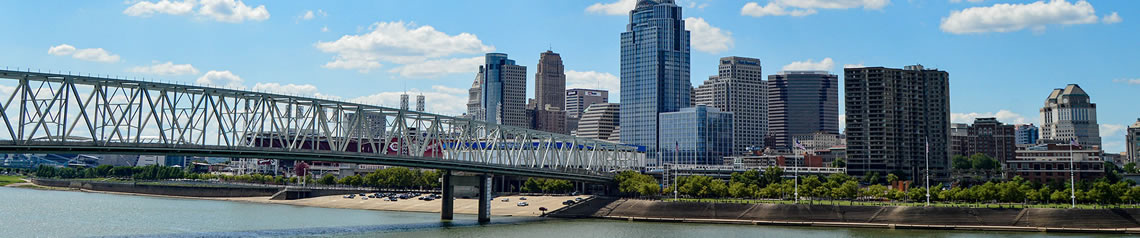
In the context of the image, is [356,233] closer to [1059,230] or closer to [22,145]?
[22,145]

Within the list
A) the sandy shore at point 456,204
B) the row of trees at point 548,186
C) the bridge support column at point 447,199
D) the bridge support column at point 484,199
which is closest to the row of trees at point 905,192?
the sandy shore at point 456,204

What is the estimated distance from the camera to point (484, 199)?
438 ft

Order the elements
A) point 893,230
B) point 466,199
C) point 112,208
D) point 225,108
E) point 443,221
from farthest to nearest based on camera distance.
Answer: point 466,199
point 112,208
point 443,221
point 893,230
point 225,108

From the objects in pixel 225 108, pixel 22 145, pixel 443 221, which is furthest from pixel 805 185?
pixel 22 145

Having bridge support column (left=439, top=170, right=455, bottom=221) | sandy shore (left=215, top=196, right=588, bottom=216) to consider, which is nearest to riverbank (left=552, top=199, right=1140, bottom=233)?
sandy shore (left=215, top=196, right=588, bottom=216)

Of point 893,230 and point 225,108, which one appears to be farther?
point 893,230

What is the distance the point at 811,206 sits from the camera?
12912 centimetres

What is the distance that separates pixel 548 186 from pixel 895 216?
81574mm

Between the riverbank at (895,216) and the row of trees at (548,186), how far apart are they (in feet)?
151

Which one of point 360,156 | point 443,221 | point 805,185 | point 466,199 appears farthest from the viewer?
point 466,199

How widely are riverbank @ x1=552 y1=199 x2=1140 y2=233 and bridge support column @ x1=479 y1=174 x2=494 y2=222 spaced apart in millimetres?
17056

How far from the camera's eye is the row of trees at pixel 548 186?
188875 mm

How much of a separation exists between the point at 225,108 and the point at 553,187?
9672 cm

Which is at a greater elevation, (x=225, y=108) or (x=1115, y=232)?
(x=225, y=108)
